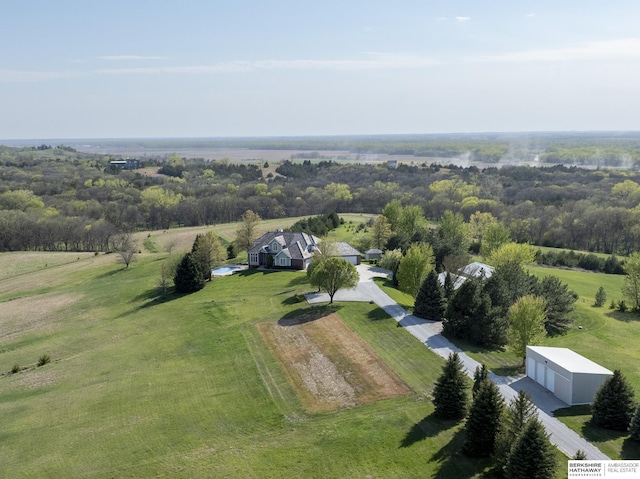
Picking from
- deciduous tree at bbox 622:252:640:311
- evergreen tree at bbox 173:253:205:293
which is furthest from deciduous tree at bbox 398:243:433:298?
evergreen tree at bbox 173:253:205:293

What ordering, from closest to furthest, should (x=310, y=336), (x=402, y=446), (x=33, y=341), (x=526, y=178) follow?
(x=402, y=446) < (x=310, y=336) < (x=33, y=341) < (x=526, y=178)

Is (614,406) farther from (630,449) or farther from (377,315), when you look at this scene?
(377,315)

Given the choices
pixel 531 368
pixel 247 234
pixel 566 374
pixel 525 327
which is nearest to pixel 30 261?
pixel 247 234

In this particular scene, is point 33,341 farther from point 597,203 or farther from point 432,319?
point 597,203

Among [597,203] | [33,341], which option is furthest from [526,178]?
[33,341]

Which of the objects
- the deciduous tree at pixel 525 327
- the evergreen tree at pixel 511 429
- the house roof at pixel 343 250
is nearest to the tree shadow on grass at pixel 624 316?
the deciduous tree at pixel 525 327

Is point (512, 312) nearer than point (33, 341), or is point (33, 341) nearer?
point (512, 312)

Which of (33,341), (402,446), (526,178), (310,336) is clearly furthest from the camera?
(526,178)
